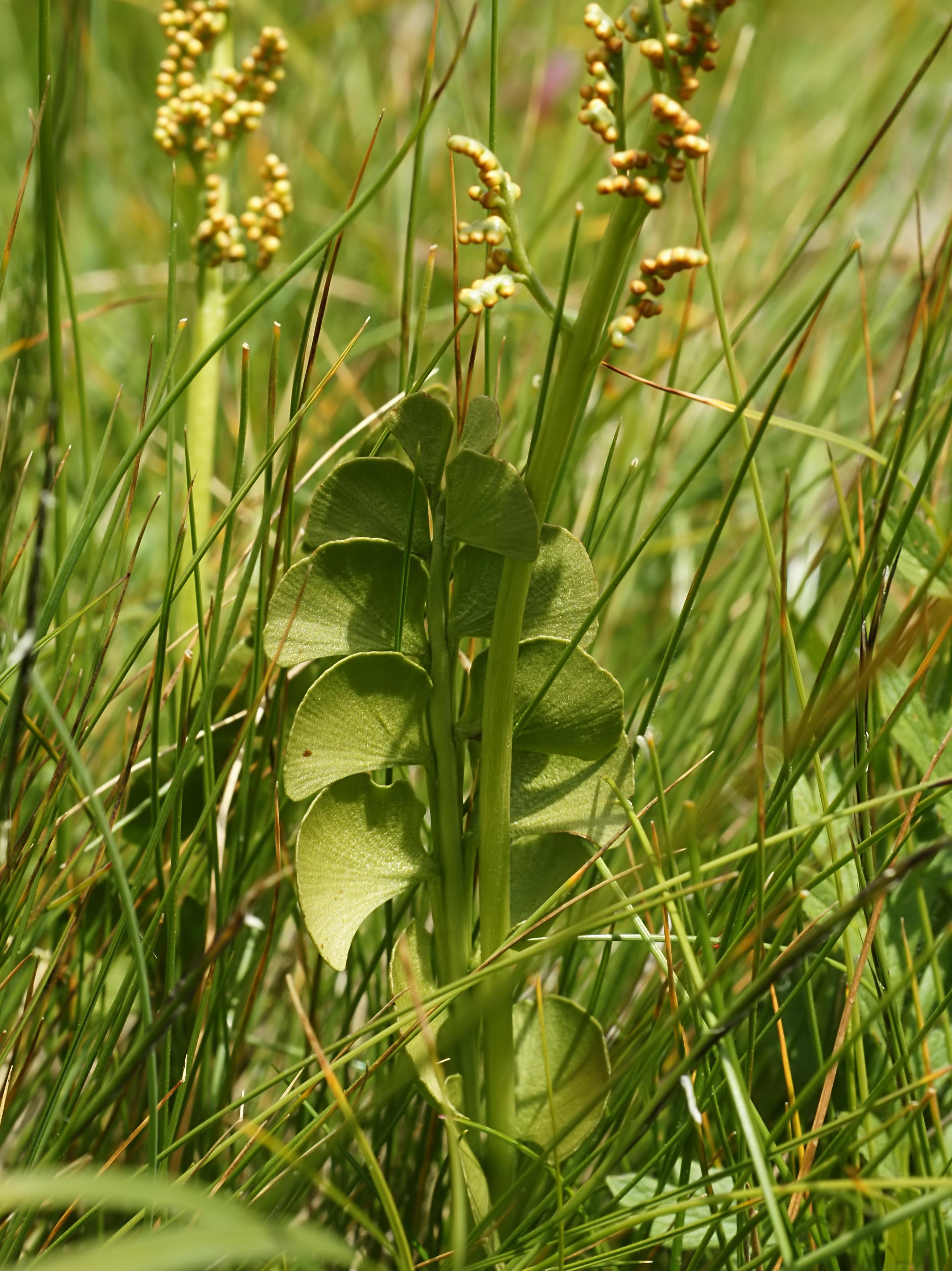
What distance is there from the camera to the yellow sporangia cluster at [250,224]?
1.06 meters

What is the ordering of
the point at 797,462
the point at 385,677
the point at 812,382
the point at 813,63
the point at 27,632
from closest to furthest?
1. the point at 27,632
2. the point at 385,677
3. the point at 797,462
4. the point at 812,382
5. the point at 813,63

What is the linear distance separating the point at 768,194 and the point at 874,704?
176 cm

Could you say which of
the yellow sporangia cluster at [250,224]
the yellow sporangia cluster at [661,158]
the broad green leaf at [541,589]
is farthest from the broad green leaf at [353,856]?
the yellow sporangia cluster at [250,224]

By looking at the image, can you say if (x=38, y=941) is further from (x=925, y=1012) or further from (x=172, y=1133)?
(x=925, y=1012)

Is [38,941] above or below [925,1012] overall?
below

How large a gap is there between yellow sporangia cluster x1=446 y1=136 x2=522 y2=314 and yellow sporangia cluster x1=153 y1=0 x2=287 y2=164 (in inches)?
23.3

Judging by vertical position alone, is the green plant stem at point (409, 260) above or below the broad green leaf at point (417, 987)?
above

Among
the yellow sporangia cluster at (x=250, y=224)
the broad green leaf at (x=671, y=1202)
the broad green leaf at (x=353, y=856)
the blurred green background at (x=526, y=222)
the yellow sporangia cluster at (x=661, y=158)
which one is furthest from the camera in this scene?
the blurred green background at (x=526, y=222)

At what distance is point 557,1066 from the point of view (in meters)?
0.75

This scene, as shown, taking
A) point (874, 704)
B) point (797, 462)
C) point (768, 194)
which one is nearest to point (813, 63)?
point (768, 194)

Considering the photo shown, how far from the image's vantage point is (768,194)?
2.36m

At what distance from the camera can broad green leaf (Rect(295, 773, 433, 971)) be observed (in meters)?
0.65

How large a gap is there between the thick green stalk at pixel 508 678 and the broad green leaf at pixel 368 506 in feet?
0.23

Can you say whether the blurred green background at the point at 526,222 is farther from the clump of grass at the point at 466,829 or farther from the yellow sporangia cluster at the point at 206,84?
the clump of grass at the point at 466,829
